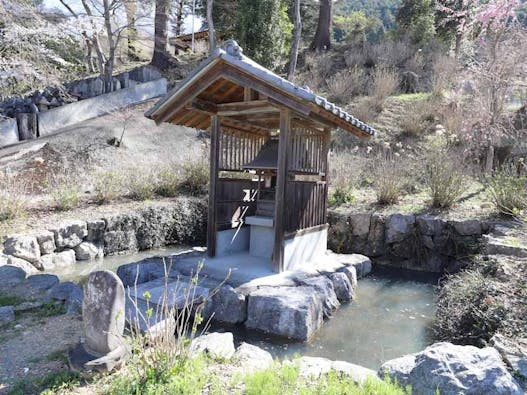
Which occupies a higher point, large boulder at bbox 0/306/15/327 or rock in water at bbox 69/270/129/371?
rock in water at bbox 69/270/129/371

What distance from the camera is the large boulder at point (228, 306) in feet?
15.1

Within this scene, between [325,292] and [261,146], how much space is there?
10.7 ft

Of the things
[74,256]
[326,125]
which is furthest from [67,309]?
[326,125]

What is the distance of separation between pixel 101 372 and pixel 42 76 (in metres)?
6.90

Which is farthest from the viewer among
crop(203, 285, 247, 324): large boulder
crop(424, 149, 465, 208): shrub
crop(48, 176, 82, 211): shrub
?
crop(424, 149, 465, 208): shrub

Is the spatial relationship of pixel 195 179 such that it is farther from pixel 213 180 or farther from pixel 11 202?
pixel 11 202

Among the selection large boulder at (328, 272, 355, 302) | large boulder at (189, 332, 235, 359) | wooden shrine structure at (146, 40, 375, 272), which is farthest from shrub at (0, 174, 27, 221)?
large boulder at (328, 272, 355, 302)

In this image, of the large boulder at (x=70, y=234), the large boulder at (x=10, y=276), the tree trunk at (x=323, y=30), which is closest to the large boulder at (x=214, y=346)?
the large boulder at (x=10, y=276)

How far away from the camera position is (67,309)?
4039mm

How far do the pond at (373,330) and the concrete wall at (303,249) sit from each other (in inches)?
36.0

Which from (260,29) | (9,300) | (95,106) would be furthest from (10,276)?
(260,29)

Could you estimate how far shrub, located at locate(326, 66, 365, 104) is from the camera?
1493 centimetres

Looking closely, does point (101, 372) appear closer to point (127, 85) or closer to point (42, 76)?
point (42, 76)

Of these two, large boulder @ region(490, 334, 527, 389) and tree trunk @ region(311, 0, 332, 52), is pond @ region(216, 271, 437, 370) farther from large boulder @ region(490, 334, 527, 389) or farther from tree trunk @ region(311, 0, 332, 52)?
tree trunk @ region(311, 0, 332, 52)
